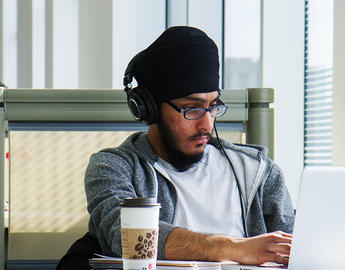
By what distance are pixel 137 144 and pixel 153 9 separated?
2.49 m

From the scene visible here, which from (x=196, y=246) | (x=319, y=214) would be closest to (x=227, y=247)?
(x=196, y=246)

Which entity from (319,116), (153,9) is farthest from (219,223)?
(153,9)

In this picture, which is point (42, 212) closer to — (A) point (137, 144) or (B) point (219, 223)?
(A) point (137, 144)

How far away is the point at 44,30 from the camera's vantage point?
4305 mm

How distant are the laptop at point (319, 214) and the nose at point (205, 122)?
0.63 m

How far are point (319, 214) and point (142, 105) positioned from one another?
0.71 m

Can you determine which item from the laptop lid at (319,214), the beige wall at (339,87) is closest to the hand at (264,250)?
the laptop lid at (319,214)

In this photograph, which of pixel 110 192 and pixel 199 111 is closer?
pixel 110 192

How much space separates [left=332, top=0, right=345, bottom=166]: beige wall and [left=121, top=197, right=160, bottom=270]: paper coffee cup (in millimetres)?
1357

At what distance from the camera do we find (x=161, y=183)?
5.30ft

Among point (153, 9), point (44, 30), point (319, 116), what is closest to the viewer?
point (319, 116)

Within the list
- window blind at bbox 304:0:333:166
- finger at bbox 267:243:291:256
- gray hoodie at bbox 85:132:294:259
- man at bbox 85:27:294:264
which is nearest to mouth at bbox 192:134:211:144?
man at bbox 85:27:294:264

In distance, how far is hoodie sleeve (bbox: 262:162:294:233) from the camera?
1616 millimetres

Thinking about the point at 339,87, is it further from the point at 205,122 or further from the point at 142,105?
the point at 142,105
